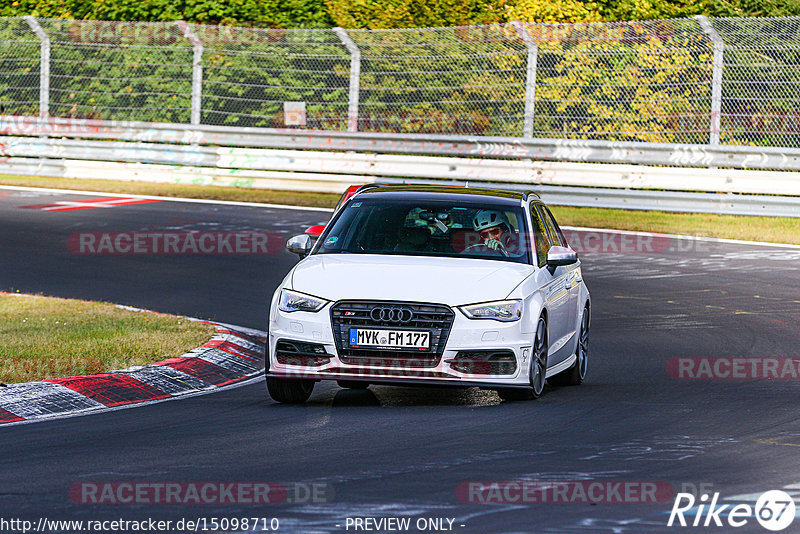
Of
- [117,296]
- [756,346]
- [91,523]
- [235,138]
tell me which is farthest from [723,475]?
[235,138]

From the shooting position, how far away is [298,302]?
9.60m

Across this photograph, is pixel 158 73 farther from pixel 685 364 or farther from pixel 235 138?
pixel 685 364

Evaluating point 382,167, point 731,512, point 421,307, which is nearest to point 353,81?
point 382,167

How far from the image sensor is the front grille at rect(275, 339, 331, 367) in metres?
9.46

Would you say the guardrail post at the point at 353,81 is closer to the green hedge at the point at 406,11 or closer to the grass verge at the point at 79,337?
the green hedge at the point at 406,11

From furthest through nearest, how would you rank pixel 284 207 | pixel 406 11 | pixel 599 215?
1. pixel 406 11
2. pixel 284 207
3. pixel 599 215

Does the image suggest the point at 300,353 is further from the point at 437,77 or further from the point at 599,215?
Answer: the point at 437,77

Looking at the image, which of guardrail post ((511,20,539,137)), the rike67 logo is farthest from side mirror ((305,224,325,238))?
guardrail post ((511,20,539,137))

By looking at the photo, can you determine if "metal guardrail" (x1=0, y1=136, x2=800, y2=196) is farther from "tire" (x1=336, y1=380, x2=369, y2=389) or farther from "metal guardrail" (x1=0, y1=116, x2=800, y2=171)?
"tire" (x1=336, y1=380, x2=369, y2=389)

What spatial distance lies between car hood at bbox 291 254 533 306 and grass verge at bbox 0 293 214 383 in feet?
5.97

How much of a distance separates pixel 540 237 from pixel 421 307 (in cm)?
192

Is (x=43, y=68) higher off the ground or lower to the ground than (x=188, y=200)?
higher

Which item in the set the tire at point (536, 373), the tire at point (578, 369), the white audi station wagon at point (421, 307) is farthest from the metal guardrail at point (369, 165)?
the tire at point (536, 373)

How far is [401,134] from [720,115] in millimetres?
5642
